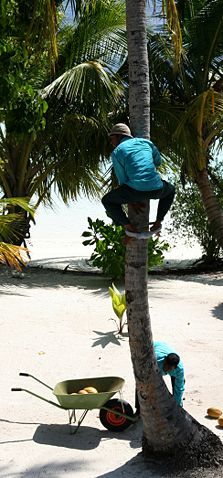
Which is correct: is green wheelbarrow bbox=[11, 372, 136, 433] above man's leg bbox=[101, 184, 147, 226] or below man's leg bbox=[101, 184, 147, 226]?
below

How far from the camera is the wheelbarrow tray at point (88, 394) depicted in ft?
17.6

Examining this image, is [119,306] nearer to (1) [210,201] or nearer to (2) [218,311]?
(2) [218,311]

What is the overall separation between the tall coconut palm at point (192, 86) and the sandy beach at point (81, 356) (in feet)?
6.96

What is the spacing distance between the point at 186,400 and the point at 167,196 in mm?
2484

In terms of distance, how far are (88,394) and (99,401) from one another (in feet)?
0.50

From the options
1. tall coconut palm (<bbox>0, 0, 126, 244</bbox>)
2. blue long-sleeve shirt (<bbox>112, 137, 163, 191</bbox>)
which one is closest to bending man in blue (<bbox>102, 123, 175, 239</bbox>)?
blue long-sleeve shirt (<bbox>112, 137, 163, 191</bbox>)

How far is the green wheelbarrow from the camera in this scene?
5.38 meters

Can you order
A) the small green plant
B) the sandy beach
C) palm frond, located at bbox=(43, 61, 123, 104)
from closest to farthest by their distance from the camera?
the sandy beach, the small green plant, palm frond, located at bbox=(43, 61, 123, 104)

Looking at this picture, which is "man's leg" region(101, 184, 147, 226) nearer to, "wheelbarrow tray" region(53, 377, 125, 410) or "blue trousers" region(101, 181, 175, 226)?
"blue trousers" region(101, 181, 175, 226)

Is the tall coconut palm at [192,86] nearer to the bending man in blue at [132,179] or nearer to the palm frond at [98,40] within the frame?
the palm frond at [98,40]

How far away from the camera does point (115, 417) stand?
5.73 metres

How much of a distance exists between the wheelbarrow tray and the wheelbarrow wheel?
121 millimetres

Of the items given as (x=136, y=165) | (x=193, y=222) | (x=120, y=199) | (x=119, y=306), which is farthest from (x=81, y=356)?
(x=193, y=222)

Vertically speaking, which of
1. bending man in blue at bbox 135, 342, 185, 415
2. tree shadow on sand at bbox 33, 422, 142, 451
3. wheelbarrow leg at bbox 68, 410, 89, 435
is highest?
bending man in blue at bbox 135, 342, 185, 415
